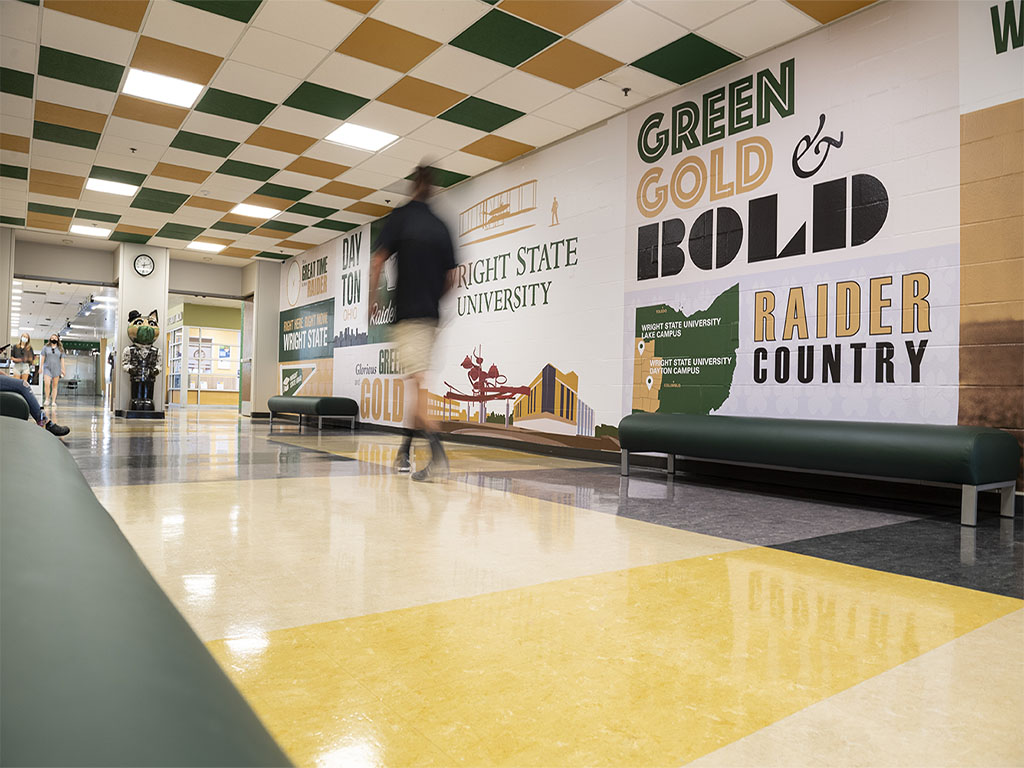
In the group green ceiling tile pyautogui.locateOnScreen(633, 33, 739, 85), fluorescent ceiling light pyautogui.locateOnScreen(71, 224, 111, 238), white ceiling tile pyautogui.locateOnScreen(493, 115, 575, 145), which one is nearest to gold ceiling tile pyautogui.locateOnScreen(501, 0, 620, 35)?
green ceiling tile pyautogui.locateOnScreen(633, 33, 739, 85)

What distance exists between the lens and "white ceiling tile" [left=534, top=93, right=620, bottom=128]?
536 centimetres

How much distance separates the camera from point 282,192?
7988 millimetres

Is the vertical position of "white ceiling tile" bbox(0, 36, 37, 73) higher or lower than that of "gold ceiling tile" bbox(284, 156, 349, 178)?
higher

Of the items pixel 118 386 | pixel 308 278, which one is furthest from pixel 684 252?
pixel 118 386

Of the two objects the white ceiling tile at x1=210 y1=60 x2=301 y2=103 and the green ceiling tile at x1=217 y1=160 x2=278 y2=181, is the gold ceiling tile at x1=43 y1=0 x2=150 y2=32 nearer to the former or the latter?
the white ceiling tile at x1=210 y1=60 x2=301 y2=103

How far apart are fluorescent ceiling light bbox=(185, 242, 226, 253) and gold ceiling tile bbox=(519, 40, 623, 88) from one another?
302 inches

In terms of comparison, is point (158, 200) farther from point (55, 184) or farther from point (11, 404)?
point (11, 404)

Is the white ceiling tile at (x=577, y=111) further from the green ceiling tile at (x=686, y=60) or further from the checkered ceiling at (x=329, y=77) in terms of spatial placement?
the green ceiling tile at (x=686, y=60)

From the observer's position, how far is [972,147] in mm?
3447

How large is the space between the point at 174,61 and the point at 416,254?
267cm

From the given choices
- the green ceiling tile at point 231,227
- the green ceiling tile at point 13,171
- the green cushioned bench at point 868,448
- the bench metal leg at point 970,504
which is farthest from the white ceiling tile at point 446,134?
the bench metal leg at point 970,504

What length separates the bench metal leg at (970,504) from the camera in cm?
283

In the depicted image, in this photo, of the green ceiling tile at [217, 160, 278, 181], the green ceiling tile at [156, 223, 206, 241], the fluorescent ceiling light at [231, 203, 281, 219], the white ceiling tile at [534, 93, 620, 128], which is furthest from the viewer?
the green ceiling tile at [156, 223, 206, 241]

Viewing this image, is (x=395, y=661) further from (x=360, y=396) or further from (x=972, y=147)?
(x=360, y=396)
